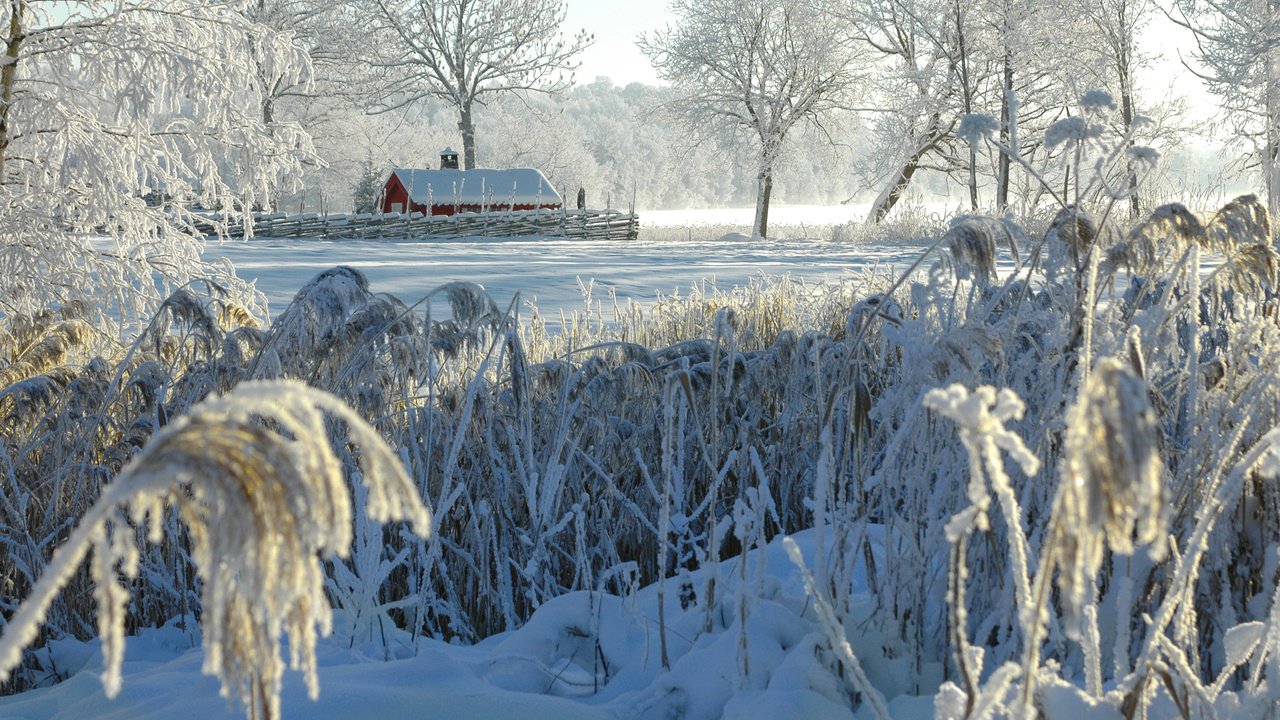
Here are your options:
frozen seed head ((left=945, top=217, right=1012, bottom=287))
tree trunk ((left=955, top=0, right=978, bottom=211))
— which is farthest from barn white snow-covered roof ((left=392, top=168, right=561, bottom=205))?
frozen seed head ((left=945, top=217, right=1012, bottom=287))

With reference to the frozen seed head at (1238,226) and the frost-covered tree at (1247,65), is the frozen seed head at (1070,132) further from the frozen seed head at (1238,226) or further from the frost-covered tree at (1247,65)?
the frost-covered tree at (1247,65)

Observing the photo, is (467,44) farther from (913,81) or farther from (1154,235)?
(1154,235)

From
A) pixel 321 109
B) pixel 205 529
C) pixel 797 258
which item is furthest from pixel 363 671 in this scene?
pixel 321 109

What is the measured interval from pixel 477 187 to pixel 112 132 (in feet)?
77.6

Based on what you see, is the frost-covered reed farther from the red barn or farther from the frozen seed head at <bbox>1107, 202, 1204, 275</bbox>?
the red barn

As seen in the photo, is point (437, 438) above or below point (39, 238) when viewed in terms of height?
below

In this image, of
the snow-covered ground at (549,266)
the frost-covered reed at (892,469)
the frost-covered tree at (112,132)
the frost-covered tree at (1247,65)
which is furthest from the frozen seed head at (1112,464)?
the frost-covered tree at (1247,65)

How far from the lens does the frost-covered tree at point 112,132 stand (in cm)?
476

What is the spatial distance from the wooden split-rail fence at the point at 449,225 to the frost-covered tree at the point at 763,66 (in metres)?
5.04

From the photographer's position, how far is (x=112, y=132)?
5113 millimetres

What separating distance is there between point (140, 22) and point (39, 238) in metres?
1.15

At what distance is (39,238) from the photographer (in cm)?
466

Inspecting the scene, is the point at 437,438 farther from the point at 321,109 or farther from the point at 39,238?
the point at 321,109

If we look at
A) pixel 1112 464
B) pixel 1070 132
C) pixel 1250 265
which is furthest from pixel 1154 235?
pixel 1112 464
